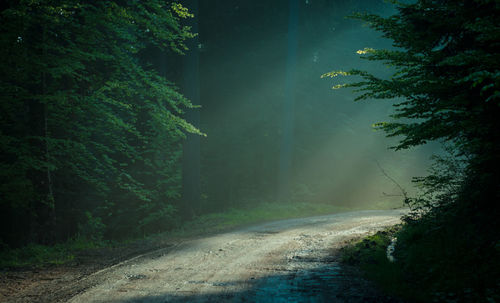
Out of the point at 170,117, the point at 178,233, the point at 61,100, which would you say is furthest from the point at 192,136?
the point at 61,100

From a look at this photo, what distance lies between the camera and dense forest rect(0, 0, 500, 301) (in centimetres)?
581

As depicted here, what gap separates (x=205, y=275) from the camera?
23.6 feet

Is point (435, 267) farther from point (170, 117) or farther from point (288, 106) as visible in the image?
point (288, 106)

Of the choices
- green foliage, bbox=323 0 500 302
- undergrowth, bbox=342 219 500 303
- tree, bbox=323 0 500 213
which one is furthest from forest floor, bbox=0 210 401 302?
tree, bbox=323 0 500 213

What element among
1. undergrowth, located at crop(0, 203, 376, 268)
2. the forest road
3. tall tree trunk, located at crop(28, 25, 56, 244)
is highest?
tall tree trunk, located at crop(28, 25, 56, 244)

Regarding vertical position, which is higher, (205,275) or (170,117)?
(170,117)

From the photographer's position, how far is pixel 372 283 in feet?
20.8

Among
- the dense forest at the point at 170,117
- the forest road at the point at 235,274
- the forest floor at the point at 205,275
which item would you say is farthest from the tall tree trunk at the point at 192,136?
the forest floor at the point at 205,275

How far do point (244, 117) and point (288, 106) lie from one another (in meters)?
3.00

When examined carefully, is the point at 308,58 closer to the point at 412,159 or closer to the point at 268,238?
the point at 412,159

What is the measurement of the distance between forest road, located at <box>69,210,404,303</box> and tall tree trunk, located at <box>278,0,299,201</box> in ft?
41.0

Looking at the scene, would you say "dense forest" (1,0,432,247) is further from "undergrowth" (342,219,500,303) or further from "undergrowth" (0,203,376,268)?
"undergrowth" (342,219,500,303)

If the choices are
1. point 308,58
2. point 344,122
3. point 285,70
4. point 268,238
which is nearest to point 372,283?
point 268,238

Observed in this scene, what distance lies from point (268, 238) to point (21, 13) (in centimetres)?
928
